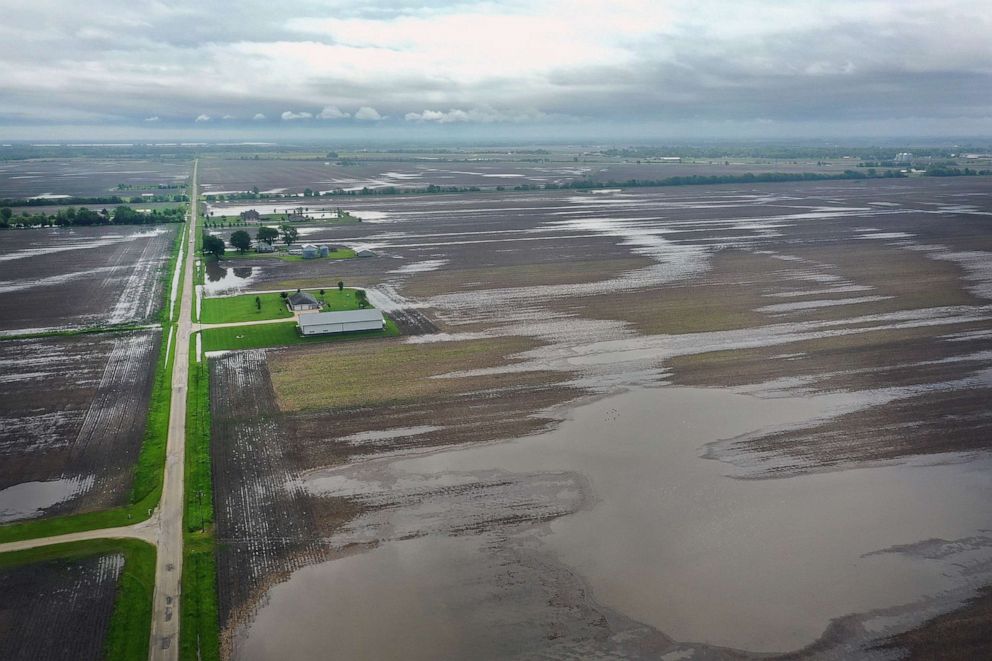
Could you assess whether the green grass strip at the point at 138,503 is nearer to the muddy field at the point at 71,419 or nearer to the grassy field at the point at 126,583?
the muddy field at the point at 71,419

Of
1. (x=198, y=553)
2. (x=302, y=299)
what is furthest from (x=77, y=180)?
(x=198, y=553)

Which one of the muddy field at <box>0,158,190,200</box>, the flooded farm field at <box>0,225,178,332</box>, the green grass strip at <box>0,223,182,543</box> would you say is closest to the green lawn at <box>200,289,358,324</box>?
the flooded farm field at <box>0,225,178,332</box>

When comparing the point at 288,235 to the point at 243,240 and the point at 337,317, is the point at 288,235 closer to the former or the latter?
the point at 243,240

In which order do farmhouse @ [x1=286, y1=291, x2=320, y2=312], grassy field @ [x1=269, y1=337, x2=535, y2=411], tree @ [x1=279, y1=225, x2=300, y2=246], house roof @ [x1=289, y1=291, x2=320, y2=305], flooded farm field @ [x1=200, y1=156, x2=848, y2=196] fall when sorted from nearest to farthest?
grassy field @ [x1=269, y1=337, x2=535, y2=411] < farmhouse @ [x1=286, y1=291, x2=320, y2=312] < house roof @ [x1=289, y1=291, x2=320, y2=305] < tree @ [x1=279, y1=225, x2=300, y2=246] < flooded farm field @ [x1=200, y1=156, x2=848, y2=196]

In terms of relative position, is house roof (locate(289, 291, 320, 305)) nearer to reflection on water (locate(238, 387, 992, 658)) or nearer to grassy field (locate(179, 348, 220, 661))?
grassy field (locate(179, 348, 220, 661))

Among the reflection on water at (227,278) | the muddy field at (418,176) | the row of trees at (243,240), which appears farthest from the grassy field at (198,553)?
the muddy field at (418,176)

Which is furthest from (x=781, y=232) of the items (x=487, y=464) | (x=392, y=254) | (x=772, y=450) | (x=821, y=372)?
(x=487, y=464)
